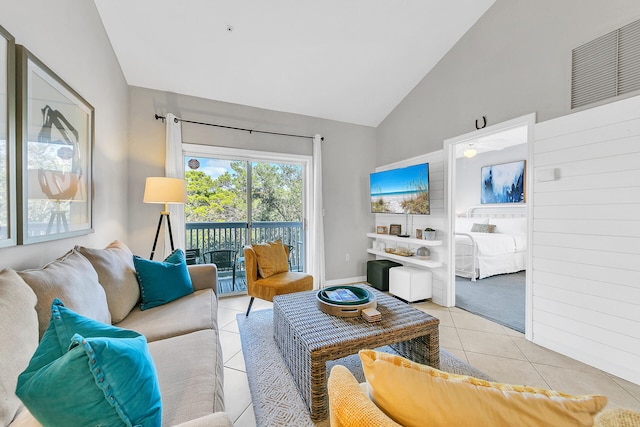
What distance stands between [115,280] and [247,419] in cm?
122

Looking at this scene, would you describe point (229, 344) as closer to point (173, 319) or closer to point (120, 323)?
point (173, 319)

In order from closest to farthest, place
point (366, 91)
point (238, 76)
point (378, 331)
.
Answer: point (378, 331) → point (238, 76) → point (366, 91)

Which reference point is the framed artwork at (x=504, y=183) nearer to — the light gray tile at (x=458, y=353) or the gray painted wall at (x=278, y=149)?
the gray painted wall at (x=278, y=149)

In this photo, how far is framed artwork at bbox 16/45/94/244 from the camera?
1327 millimetres

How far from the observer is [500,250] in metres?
4.53

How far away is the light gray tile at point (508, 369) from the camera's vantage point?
5.91 ft

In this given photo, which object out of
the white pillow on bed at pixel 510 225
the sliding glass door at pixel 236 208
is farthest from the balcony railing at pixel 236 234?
the white pillow on bed at pixel 510 225

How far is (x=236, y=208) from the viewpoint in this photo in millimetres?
3604

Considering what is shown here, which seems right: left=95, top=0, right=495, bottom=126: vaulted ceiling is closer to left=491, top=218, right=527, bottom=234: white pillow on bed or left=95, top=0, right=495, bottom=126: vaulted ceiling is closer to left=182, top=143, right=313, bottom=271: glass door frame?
left=182, top=143, right=313, bottom=271: glass door frame

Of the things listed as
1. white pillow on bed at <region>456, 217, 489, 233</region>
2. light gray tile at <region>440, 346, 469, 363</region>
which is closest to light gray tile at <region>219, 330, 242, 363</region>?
light gray tile at <region>440, 346, 469, 363</region>

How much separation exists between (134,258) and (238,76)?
2.31 metres

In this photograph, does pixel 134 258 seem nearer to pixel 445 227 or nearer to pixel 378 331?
pixel 378 331

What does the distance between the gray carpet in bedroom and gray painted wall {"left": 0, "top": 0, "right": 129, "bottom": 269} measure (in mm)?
3921

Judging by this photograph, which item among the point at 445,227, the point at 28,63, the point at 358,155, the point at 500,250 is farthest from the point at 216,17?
the point at 500,250
